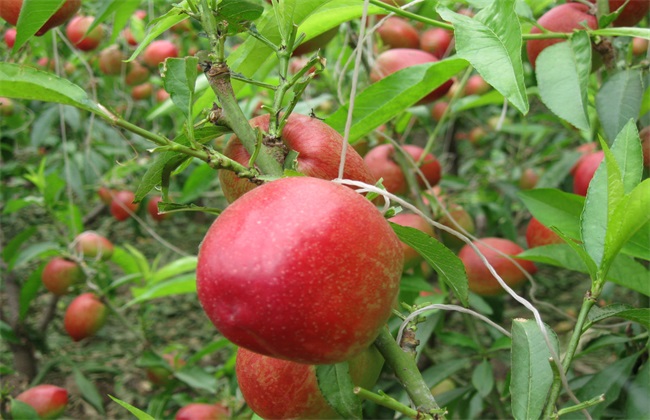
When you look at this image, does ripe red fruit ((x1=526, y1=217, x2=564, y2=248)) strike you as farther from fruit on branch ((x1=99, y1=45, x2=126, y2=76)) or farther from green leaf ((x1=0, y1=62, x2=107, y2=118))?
fruit on branch ((x1=99, y1=45, x2=126, y2=76))

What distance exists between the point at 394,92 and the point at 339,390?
0.39m

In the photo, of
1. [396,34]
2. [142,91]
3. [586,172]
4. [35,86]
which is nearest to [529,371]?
[35,86]

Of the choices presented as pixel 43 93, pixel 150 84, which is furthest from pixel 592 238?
pixel 150 84

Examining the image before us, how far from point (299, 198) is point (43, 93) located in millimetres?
227

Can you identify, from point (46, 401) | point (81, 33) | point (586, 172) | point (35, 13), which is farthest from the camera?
point (81, 33)

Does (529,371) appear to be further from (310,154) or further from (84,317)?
(84,317)

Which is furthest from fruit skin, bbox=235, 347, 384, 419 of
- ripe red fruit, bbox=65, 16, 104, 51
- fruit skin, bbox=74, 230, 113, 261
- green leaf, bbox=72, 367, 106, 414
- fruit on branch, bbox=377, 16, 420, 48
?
ripe red fruit, bbox=65, 16, 104, 51

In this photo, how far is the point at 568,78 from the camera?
77cm

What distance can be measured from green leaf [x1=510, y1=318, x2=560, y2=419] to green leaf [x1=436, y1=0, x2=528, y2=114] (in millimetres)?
218

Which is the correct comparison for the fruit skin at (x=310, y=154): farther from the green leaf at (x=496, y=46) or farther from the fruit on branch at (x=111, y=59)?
the fruit on branch at (x=111, y=59)

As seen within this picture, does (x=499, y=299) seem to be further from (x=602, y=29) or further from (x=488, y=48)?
(x=488, y=48)

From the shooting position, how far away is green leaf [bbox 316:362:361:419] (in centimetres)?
59

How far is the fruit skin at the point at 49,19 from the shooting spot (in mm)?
874

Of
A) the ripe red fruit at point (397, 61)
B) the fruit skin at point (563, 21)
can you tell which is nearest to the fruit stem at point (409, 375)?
the fruit skin at point (563, 21)
